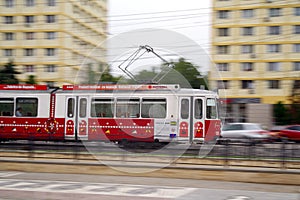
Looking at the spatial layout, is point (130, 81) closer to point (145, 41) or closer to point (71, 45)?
point (145, 41)

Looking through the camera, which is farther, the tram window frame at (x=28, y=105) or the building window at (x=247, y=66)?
the building window at (x=247, y=66)

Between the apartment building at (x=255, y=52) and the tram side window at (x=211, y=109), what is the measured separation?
76.9ft

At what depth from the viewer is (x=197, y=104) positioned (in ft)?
71.1

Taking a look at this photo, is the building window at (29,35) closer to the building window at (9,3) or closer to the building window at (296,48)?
the building window at (9,3)

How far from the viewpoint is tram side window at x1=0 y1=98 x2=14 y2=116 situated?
80.0 ft

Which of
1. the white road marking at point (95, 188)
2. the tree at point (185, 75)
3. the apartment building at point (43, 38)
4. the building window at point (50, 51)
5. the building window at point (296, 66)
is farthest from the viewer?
the building window at point (50, 51)

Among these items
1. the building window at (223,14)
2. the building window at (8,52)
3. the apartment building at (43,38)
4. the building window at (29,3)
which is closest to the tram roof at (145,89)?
the apartment building at (43,38)

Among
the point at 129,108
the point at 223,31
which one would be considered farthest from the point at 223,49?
the point at 129,108

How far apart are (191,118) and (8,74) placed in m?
29.5

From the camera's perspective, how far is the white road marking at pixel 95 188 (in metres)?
11.3

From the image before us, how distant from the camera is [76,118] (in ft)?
76.3

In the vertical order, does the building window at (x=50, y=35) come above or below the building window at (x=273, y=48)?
above

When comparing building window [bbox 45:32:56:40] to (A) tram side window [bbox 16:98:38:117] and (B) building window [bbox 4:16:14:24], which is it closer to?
(B) building window [bbox 4:16:14:24]

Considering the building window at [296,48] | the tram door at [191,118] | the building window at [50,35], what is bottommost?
the tram door at [191,118]
